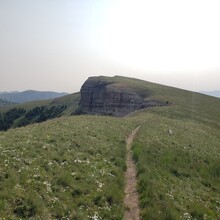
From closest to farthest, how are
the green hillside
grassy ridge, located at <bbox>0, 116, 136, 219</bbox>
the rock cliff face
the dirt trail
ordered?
1. grassy ridge, located at <bbox>0, 116, 136, 219</bbox>
2. the green hillside
3. the dirt trail
4. the rock cliff face

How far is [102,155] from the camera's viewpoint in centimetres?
2556

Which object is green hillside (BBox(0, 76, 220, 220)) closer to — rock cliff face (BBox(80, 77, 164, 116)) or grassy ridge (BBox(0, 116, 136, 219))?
grassy ridge (BBox(0, 116, 136, 219))

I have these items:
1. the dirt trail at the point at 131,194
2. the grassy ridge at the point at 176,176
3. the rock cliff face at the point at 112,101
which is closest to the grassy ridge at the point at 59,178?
the dirt trail at the point at 131,194

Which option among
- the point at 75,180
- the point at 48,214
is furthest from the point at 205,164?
the point at 48,214

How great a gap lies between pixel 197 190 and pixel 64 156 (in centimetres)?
1013

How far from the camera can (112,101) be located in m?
121

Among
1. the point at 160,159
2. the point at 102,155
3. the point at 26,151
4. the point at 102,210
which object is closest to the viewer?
the point at 102,210

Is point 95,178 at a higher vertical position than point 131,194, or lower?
higher

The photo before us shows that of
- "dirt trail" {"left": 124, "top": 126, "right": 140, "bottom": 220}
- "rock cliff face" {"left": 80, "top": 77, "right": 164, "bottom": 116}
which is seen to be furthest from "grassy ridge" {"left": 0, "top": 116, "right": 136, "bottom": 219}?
"rock cliff face" {"left": 80, "top": 77, "right": 164, "bottom": 116}

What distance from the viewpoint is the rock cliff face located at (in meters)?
111

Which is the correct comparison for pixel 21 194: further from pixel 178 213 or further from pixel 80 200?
pixel 178 213

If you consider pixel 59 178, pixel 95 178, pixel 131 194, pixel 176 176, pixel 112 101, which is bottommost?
pixel 176 176

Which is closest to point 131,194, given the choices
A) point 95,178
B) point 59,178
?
point 95,178

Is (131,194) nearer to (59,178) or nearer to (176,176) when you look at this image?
(59,178)
